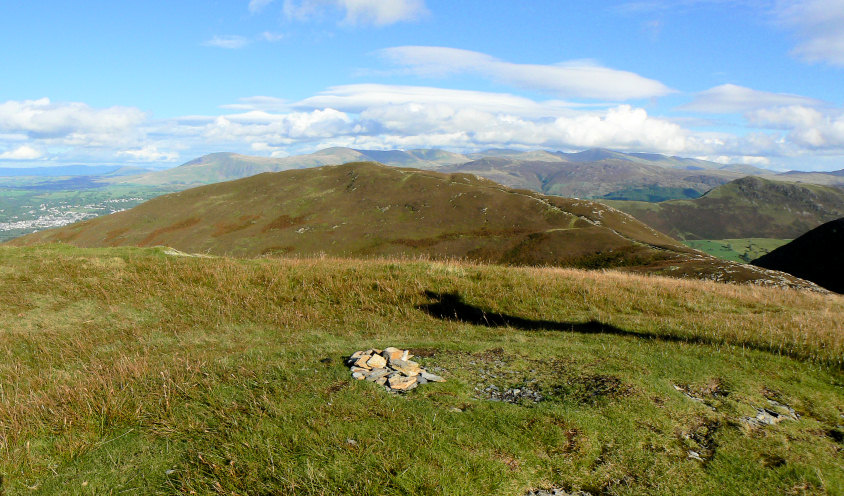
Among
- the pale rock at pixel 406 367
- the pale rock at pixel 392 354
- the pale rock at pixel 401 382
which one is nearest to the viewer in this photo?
the pale rock at pixel 401 382

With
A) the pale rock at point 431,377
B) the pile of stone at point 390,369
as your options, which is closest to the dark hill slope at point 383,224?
the pile of stone at point 390,369

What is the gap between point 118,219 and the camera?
12469 cm

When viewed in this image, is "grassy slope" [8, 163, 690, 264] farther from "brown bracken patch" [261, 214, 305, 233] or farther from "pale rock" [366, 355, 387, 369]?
"pale rock" [366, 355, 387, 369]

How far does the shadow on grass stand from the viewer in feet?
40.6

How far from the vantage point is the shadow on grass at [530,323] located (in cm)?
1237

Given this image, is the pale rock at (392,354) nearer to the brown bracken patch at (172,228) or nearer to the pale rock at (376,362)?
the pale rock at (376,362)

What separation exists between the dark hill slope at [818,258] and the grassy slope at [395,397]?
111 m

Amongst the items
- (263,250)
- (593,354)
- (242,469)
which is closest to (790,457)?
(593,354)

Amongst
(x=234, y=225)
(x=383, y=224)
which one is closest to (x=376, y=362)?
(x=383, y=224)

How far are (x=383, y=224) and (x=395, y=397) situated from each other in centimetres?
10342

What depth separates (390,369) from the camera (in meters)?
9.65

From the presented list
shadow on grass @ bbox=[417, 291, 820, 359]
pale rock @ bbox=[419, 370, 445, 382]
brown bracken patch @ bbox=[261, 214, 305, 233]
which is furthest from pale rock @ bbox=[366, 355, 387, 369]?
brown bracken patch @ bbox=[261, 214, 305, 233]

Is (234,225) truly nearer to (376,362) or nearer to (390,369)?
(376,362)

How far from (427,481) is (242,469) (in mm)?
2684
